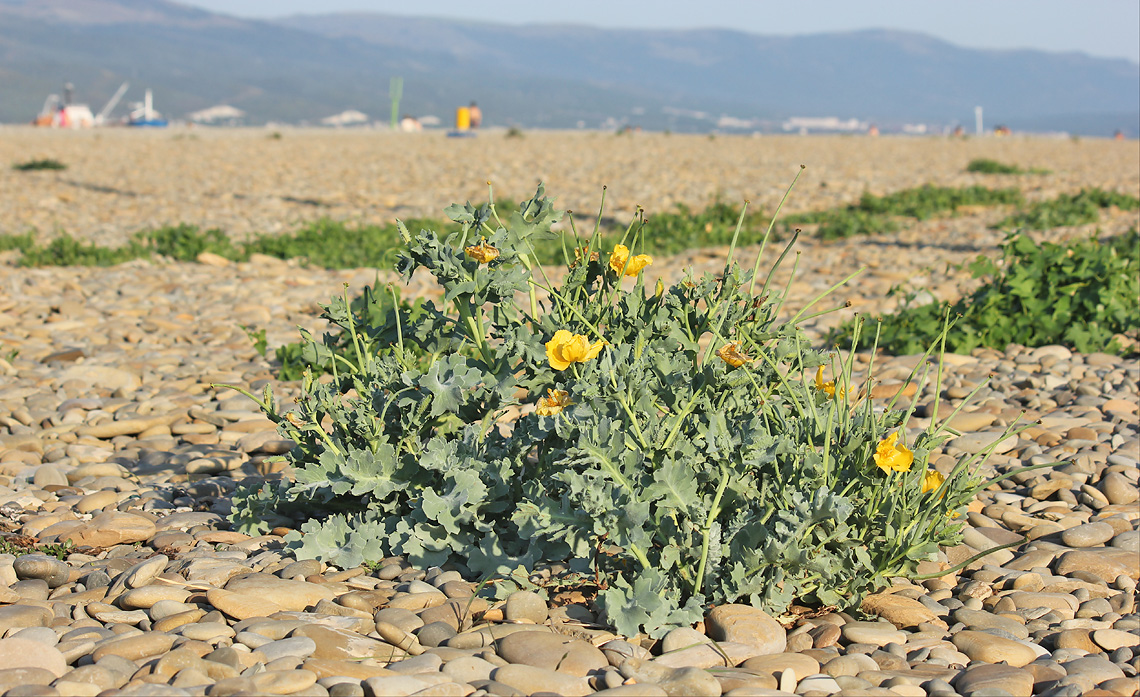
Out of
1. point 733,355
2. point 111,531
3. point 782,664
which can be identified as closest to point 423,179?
point 111,531

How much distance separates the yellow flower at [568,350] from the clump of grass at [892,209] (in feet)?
23.3

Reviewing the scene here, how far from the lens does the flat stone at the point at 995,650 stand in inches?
81.4

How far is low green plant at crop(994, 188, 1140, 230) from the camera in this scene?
8.64 meters

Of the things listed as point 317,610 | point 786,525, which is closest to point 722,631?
point 786,525

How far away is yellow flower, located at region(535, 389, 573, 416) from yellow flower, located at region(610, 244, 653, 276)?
37 centimetres

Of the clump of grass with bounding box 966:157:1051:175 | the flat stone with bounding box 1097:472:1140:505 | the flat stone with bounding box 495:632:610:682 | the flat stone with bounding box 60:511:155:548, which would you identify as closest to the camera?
the flat stone with bounding box 495:632:610:682

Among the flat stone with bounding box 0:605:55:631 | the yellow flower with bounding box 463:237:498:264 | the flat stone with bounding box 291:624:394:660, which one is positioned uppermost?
the yellow flower with bounding box 463:237:498:264

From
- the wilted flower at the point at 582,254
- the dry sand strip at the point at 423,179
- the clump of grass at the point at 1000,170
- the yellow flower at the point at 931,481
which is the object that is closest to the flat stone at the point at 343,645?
the wilted flower at the point at 582,254

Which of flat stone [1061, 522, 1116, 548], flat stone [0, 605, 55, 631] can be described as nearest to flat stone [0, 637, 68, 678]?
flat stone [0, 605, 55, 631]

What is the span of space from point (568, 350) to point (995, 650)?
46.1 inches

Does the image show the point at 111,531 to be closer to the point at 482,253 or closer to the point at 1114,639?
the point at 482,253

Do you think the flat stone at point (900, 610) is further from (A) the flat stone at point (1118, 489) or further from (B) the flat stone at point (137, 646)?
(B) the flat stone at point (137, 646)

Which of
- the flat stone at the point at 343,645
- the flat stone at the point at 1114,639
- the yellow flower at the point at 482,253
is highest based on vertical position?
the yellow flower at the point at 482,253

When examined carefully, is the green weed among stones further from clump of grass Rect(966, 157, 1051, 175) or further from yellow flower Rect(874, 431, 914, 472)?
clump of grass Rect(966, 157, 1051, 175)
